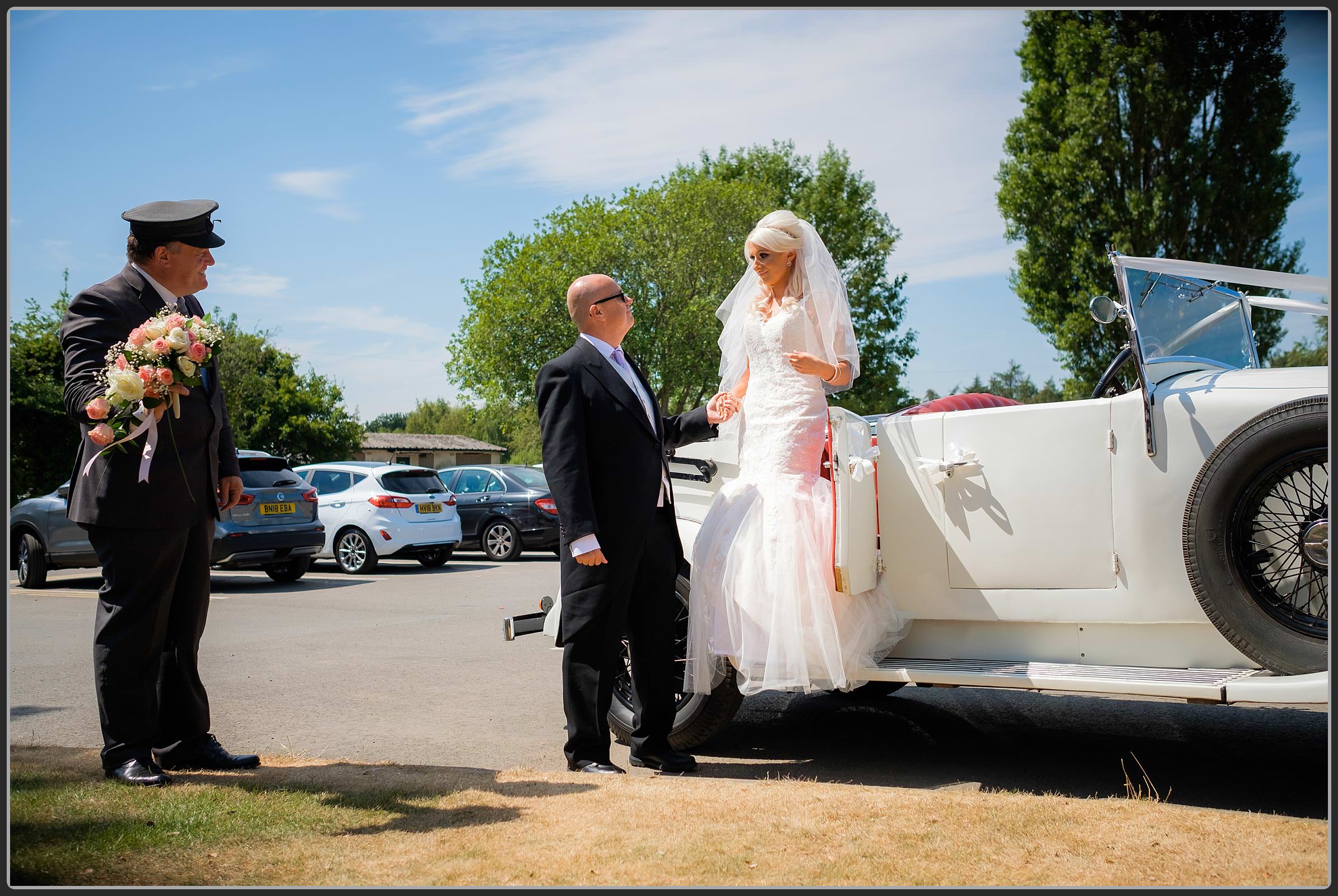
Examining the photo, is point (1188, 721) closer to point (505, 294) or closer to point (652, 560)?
point (652, 560)

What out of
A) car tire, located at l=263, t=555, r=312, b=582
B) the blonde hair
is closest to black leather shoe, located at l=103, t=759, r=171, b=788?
the blonde hair

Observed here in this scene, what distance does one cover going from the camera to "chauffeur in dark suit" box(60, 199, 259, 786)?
397 centimetres

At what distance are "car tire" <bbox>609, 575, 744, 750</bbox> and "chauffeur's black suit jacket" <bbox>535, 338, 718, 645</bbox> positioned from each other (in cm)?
46

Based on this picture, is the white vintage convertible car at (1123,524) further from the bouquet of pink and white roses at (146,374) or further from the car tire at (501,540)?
the car tire at (501,540)

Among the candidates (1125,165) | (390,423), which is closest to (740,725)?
(1125,165)

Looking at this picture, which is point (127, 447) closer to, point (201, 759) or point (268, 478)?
point (201, 759)

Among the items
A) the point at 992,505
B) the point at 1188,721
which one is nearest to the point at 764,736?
the point at 992,505

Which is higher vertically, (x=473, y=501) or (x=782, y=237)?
(x=782, y=237)

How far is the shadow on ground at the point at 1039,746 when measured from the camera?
4496 millimetres

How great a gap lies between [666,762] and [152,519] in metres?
2.43

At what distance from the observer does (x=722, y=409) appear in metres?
5.03

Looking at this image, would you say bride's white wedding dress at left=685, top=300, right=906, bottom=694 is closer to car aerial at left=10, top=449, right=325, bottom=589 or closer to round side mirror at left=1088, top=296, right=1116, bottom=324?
round side mirror at left=1088, top=296, right=1116, bottom=324

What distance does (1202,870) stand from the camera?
305 centimetres

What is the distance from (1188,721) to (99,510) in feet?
18.5
